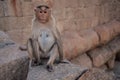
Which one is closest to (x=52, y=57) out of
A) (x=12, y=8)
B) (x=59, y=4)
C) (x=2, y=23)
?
(x=2, y=23)

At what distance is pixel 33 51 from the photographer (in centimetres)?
398

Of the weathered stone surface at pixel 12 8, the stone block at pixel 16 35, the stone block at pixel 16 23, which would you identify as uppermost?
the weathered stone surface at pixel 12 8

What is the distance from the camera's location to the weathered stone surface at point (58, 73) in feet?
11.7

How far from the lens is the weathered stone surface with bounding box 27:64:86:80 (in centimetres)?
358

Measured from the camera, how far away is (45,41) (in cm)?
399

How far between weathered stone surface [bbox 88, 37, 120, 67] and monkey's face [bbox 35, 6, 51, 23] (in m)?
5.49

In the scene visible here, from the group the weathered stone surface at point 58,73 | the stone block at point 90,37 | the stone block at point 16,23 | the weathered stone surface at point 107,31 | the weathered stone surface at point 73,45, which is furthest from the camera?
the weathered stone surface at point 107,31

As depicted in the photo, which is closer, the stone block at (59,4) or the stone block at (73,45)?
the stone block at (59,4)

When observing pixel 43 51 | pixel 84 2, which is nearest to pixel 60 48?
pixel 43 51

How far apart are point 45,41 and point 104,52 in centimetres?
590

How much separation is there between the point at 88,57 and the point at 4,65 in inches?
213

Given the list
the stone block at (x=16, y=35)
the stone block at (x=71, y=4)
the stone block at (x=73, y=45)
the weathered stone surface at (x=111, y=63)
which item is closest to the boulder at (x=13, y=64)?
the stone block at (x=16, y=35)

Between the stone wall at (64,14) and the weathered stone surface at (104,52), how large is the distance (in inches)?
33.0

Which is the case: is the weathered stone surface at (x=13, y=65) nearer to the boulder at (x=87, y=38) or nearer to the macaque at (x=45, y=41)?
the macaque at (x=45, y=41)
